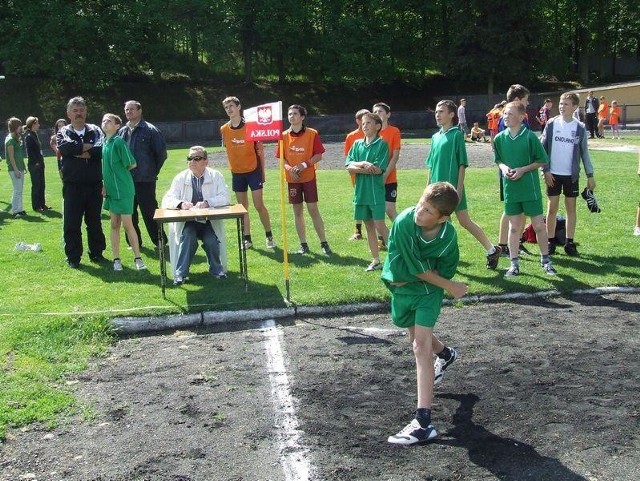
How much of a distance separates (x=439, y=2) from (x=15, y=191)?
42227mm

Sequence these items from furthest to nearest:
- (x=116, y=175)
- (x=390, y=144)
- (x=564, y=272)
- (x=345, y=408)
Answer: (x=390, y=144) < (x=116, y=175) < (x=564, y=272) < (x=345, y=408)

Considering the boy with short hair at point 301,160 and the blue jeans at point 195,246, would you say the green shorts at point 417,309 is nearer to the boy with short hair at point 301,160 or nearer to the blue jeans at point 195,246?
the blue jeans at point 195,246

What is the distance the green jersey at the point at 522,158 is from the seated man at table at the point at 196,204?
136 inches

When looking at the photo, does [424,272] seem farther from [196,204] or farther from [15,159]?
[15,159]

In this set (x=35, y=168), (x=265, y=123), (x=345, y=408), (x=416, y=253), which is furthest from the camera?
(x=35, y=168)

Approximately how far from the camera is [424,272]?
516cm

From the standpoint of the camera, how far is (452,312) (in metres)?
8.11

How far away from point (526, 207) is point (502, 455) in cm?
481

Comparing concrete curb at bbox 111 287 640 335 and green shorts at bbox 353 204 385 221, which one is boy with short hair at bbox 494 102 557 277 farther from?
green shorts at bbox 353 204 385 221

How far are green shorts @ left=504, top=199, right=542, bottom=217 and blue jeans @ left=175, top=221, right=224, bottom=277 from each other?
11.9 feet

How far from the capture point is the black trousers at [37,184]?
15.9m

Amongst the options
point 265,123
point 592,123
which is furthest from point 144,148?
point 592,123

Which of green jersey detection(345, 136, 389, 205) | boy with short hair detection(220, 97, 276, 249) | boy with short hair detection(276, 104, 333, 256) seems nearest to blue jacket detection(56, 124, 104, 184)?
boy with short hair detection(220, 97, 276, 249)

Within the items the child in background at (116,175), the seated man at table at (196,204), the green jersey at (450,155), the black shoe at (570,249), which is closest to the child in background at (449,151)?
the green jersey at (450,155)
